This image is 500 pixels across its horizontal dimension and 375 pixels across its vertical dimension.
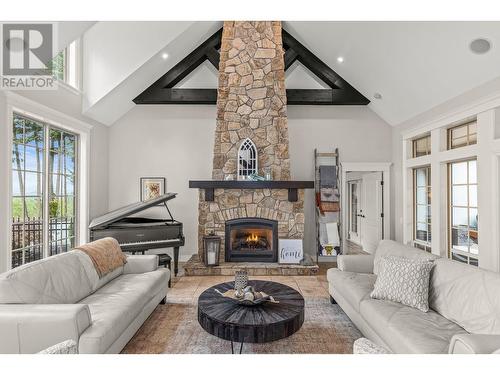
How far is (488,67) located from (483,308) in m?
2.78

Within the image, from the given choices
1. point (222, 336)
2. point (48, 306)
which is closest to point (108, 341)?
point (48, 306)

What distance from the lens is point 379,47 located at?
423cm

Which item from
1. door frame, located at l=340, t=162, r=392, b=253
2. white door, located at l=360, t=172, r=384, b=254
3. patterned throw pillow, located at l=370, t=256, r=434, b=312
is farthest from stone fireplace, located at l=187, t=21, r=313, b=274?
patterned throw pillow, located at l=370, t=256, r=434, b=312

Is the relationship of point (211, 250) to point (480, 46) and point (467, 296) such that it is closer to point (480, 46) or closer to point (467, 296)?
point (467, 296)

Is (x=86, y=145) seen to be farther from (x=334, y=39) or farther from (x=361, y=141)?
(x=361, y=141)

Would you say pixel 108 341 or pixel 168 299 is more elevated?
pixel 108 341

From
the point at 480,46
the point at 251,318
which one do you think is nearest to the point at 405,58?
the point at 480,46

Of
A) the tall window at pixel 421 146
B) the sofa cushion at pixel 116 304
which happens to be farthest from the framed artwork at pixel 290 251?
the tall window at pixel 421 146

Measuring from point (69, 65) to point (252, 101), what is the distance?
119 inches

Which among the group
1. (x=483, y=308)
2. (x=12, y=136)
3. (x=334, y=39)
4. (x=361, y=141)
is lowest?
(x=483, y=308)

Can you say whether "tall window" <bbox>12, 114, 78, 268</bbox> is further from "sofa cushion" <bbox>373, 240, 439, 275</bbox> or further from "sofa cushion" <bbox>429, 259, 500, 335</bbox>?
"sofa cushion" <bbox>429, 259, 500, 335</bbox>

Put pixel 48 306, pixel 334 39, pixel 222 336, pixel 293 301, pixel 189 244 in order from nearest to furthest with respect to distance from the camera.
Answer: pixel 48 306 < pixel 222 336 < pixel 293 301 < pixel 334 39 < pixel 189 244

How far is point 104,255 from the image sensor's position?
310cm

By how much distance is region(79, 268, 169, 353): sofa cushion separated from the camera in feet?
6.34
